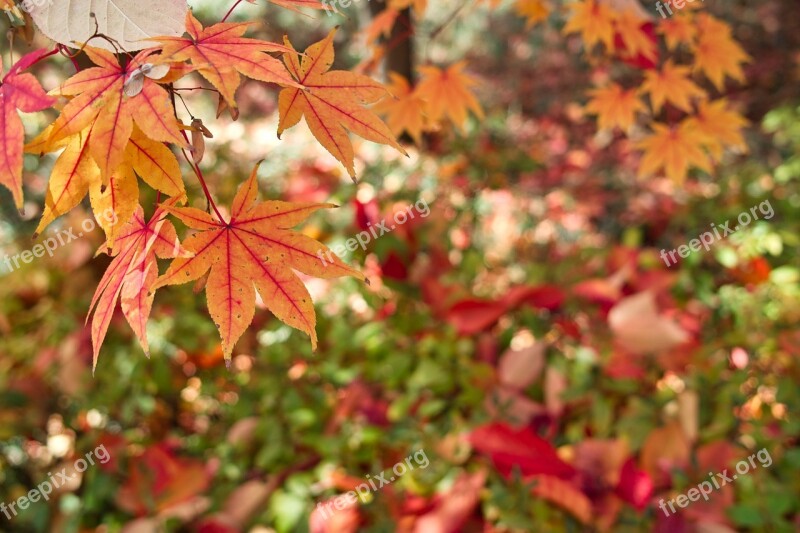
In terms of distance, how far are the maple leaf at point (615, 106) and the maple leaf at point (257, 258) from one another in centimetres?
127

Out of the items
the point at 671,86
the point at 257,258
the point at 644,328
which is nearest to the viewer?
the point at 257,258

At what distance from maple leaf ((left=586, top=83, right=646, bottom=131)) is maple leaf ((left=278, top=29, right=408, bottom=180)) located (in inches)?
45.9

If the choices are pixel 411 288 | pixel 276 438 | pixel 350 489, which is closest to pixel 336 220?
pixel 411 288

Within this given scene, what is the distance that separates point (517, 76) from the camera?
6199mm

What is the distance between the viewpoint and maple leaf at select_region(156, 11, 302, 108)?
630 millimetres

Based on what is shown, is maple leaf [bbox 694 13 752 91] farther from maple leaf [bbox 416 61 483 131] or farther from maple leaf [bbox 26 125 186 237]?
maple leaf [bbox 26 125 186 237]

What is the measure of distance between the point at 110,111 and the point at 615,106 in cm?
147

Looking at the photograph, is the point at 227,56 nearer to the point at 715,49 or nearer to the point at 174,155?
the point at 174,155

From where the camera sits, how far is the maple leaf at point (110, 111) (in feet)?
2.07

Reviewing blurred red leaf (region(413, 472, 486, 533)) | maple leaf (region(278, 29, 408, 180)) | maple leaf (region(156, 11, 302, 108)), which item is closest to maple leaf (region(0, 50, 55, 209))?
maple leaf (region(156, 11, 302, 108))

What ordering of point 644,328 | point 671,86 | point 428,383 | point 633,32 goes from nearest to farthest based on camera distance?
point 633,32 < point 671,86 < point 428,383 < point 644,328

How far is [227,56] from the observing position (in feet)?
2.18

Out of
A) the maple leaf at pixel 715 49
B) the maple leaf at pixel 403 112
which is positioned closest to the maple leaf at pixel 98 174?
the maple leaf at pixel 403 112

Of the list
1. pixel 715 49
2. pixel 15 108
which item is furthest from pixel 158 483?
pixel 715 49
